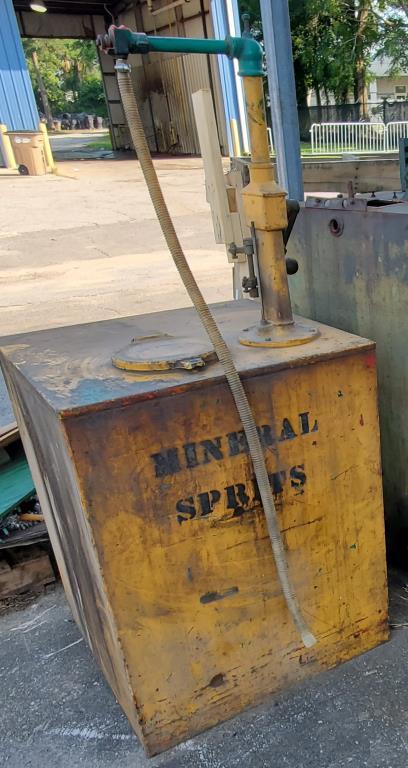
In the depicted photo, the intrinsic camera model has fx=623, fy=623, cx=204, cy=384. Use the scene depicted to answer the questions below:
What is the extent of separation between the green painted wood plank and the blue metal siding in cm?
1444

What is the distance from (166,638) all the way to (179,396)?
25.2 inches

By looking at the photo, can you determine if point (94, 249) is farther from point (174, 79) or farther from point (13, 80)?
point (174, 79)

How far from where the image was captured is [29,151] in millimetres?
15211

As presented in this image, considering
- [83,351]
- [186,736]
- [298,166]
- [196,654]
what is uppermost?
[298,166]

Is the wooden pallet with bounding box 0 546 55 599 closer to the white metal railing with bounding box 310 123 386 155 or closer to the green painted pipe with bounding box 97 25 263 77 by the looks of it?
the green painted pipe with bounding box 97 25 263 77

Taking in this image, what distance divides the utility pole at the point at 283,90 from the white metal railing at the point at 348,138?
10.8 m

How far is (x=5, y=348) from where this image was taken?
1.93 meters

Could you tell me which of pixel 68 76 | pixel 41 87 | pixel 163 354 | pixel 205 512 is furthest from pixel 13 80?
pixel 68 76

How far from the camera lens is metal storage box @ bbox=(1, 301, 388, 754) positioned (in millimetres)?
1438

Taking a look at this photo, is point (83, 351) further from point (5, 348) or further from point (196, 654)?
point (196, 654)

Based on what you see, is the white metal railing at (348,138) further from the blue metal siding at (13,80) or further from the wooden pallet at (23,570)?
the wooden pallet at (23,570)

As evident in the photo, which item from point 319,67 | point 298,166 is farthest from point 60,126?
point 298,166

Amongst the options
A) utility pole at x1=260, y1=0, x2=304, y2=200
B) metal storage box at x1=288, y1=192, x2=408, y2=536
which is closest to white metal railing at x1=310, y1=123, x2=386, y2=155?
utility pole at x1=260, y1=0, x2=304, y2=200

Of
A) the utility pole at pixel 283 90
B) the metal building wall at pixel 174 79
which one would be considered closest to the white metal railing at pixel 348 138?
the metal building wall at pixel 174 79
